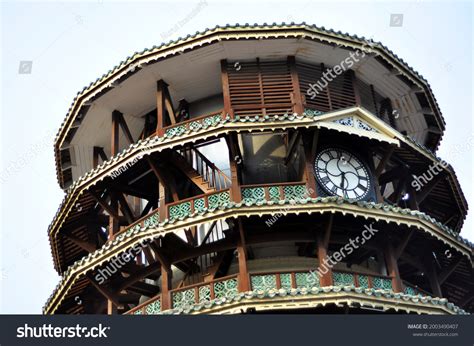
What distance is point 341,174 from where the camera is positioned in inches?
1326

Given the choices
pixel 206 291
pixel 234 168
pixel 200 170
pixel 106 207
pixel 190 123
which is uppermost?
pixel 190 123

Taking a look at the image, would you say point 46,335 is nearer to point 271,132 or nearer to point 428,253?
point 271,132

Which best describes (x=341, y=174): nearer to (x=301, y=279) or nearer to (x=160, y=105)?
(x=301, y=279)

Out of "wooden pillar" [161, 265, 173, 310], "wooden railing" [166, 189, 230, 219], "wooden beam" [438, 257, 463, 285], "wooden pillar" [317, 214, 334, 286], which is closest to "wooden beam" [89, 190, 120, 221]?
"wooden railing" [166, 189, 230, 219]

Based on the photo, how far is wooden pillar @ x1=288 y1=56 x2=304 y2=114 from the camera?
110 feet

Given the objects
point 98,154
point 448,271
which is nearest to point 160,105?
point 98,154

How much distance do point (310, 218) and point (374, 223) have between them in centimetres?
189

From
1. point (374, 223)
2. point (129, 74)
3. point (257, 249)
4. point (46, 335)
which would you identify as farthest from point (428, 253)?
point (46, 335)

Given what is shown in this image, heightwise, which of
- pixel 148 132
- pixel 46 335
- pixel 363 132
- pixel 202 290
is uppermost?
pixel 148 132

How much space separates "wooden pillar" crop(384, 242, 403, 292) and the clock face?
167 centimetres

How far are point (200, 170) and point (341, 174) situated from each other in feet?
13.9

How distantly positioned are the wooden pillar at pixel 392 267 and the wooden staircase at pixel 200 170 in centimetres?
504

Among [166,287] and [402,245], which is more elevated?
[402,245]

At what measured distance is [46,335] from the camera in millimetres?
26391
